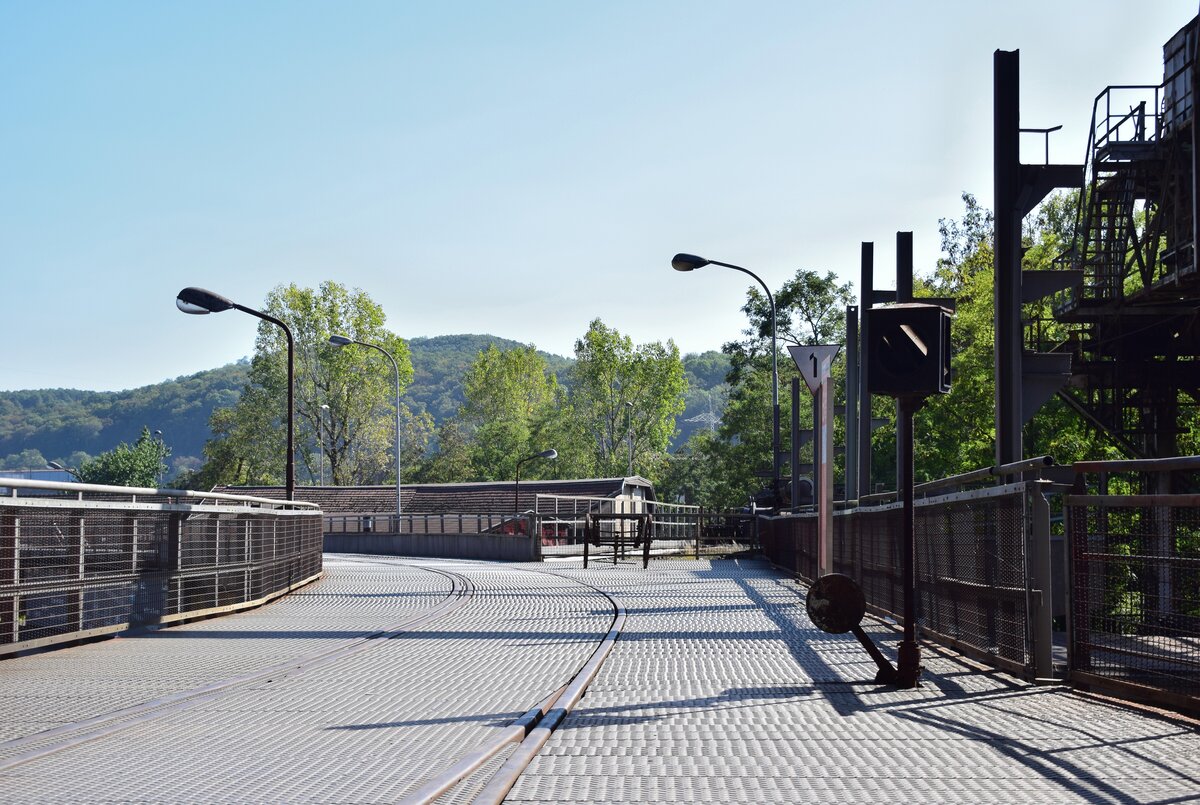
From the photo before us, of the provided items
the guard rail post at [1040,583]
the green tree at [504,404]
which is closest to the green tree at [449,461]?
the green tree at [504,404]

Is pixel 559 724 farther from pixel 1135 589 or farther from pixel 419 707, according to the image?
pixel 1135 589

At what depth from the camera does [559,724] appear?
7.14m

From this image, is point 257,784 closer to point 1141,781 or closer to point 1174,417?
point 1141,781

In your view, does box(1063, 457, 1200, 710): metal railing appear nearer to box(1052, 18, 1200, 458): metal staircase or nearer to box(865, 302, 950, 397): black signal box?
box(865, 302, 950, 397): black signal box

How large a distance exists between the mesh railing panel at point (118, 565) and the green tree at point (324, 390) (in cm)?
6842

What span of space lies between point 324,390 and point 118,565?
249 feet

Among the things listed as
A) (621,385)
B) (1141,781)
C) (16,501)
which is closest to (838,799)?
(1141,781)

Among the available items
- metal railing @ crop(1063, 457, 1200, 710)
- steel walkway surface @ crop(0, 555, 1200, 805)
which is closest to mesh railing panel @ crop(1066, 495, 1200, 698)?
metal railing @ crop(1063, 457, 1200, 710)

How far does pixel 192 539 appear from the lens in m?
14.4

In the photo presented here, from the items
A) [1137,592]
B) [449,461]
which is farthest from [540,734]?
[449,461]

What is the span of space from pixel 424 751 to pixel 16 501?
5704mm

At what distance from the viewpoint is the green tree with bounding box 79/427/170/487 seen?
11169cm

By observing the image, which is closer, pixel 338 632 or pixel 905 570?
pixel 905 570

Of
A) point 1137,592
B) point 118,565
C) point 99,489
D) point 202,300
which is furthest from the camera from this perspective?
point 202,300
